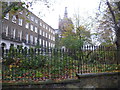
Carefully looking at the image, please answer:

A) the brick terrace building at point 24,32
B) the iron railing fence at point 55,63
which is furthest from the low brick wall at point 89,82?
the brick terrace building at point 24,32

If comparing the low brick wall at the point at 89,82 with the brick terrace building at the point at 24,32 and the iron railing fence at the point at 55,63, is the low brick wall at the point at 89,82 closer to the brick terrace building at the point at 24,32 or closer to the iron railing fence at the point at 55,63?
the iron railing fence at the point at 55,63

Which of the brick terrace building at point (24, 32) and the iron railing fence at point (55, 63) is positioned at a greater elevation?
the brick terrace building at point (24, 32)

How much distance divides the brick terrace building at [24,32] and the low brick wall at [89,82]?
12222 millimetres

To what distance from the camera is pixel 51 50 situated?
547 centimetres

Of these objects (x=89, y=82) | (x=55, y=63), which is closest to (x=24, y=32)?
(x=55, y=63)

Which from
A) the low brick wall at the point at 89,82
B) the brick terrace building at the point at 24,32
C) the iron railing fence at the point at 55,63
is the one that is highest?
the brick terrace building at the point at 24,32

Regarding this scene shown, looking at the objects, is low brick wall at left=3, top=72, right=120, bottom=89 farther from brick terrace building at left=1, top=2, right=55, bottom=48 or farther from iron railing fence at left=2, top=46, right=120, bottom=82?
brick terrace building at left=1, top=2, right=55, bottom=48

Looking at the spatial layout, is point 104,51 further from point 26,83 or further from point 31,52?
point 26,83

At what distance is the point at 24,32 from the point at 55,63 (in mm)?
27896

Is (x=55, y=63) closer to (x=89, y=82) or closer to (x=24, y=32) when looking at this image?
(x=89, y=82)

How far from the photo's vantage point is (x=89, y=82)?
A: 535 centimetres

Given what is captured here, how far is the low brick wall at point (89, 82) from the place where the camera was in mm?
4875

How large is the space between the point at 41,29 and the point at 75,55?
40.2 metres

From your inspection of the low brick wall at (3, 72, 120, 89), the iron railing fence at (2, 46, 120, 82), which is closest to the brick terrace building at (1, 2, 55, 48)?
the iron railing fence at (2, 46, 120, 82)
